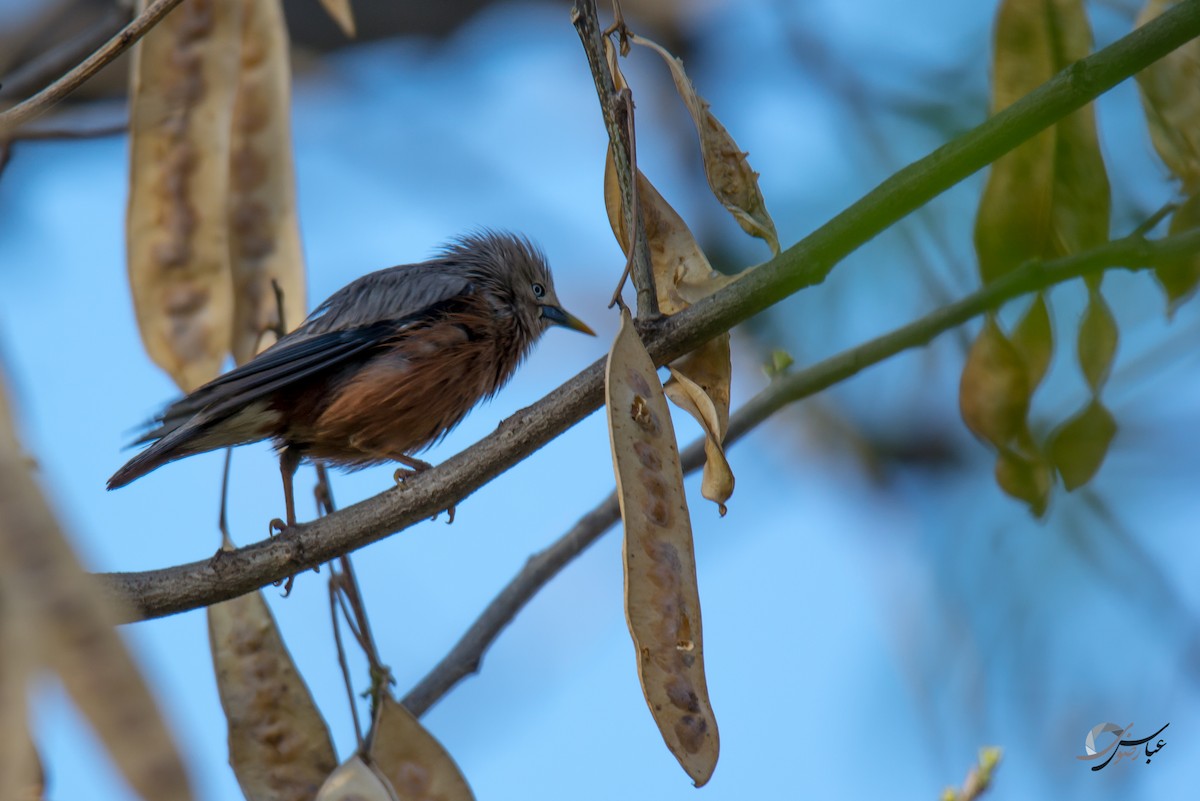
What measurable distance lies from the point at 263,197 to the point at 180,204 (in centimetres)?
30

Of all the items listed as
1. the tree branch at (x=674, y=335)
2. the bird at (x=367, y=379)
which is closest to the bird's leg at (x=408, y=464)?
the bird at (x=367, y=379)

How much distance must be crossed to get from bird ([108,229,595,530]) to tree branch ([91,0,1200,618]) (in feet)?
3.44

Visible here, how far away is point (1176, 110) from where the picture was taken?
3447 mm

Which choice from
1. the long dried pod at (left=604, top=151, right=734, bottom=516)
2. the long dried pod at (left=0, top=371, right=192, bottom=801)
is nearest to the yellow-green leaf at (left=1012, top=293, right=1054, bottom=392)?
the long dried pod at (left=604, top=151, right=734, bottom=516)

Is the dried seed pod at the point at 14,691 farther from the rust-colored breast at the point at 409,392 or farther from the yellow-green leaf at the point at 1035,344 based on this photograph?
the rust-colored breast at the point at 409,392

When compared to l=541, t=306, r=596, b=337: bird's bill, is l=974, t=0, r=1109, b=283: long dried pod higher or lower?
lower

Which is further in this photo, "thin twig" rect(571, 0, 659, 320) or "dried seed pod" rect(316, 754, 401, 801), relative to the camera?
"dried seed pod" rect(316, 754, 401, 801)

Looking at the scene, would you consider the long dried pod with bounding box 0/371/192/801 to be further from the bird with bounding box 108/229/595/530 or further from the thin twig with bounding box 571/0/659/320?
the bird with bounding box 108/229/595/530

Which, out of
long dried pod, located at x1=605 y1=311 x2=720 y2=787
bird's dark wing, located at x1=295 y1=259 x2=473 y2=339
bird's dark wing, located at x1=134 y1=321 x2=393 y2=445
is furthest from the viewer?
bird's dark wing, located at x1=295 y1=259 x2=473 y2=339

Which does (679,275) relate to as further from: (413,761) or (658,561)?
(413,761)

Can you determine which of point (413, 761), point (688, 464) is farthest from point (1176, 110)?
point (413, 761)

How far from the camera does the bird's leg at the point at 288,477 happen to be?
15.0ft

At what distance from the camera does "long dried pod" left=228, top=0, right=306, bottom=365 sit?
437 cm

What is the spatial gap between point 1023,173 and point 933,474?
3.57 metres
